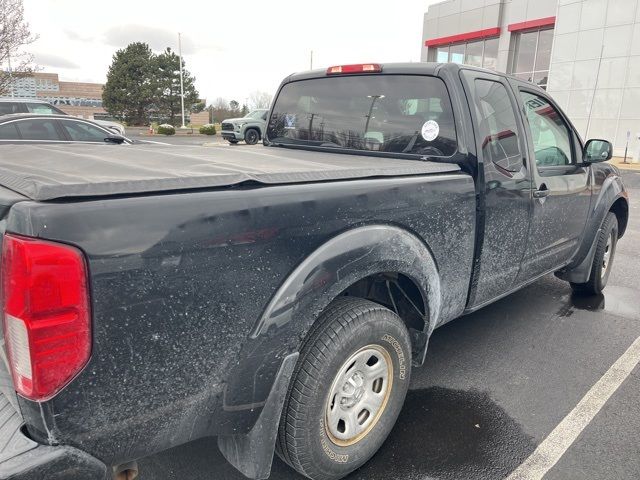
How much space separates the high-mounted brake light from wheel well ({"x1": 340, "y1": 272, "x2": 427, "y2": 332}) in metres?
1.60

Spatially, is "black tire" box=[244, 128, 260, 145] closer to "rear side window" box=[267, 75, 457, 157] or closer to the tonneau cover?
"rear side window" box=[267, 75, 457, 157]

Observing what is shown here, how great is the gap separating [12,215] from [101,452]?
0.75 m

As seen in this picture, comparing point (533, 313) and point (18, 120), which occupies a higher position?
point (18, 120)

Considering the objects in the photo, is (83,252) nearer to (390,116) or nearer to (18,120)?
(390,116)

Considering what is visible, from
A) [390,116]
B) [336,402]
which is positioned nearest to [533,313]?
[390,116]

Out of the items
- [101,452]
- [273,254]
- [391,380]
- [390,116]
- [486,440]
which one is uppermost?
[390,116]

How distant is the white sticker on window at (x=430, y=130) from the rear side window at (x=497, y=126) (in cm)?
25

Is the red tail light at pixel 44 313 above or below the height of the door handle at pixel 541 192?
below

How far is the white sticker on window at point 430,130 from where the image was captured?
Answer: 297cm

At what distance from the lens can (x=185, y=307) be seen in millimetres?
1516

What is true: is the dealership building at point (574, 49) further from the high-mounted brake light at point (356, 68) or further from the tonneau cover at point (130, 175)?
the tonneau cover at point (130, 175)

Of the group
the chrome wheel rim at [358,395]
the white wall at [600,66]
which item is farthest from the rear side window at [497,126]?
the white wall at [600,66]

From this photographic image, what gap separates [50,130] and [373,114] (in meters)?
6.93

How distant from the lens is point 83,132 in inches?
333
